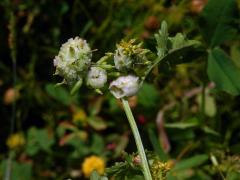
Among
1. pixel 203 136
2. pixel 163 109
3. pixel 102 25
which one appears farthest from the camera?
pixel 102 25

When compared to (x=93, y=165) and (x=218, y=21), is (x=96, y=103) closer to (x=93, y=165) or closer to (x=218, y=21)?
(x=93, y=165)

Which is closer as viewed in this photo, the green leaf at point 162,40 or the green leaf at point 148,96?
the green leaf at point 162,40

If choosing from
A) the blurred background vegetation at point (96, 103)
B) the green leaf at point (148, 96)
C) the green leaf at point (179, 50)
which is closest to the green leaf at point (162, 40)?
the green leaf at point (179, 50)

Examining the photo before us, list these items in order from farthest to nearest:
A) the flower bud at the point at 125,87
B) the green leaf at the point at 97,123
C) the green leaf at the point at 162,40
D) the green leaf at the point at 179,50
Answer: the green leaf at the point at 97,123 → the green leaf at the point at 179,50 → the green leaf at the point at 162,40 → the flower bud at the point at 125,87

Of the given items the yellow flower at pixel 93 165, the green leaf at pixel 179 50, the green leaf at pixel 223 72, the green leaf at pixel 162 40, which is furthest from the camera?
the yellow flower at pixel 93 165

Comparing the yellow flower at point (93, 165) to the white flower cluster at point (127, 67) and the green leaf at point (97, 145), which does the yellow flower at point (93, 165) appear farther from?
the white flower cluster at point (127, 67)

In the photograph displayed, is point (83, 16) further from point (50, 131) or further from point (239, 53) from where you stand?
point (239, 53)

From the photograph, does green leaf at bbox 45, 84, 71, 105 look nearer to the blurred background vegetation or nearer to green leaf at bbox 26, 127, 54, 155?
the blurred background vegetation

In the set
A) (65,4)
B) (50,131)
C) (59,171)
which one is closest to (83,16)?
(65,4)
